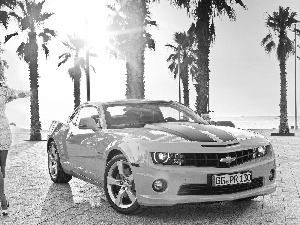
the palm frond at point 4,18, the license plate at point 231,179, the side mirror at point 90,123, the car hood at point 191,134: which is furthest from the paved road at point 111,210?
the palm frond at point 4,18

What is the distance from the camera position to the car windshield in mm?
7246

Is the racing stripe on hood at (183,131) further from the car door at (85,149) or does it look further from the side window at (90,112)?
the side window at (90,112)

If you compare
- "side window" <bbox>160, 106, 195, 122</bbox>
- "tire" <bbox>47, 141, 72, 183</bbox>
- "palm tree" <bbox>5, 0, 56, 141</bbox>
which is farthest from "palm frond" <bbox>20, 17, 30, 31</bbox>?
"side window" <bbox>160, 106, 195, 122</bbox>

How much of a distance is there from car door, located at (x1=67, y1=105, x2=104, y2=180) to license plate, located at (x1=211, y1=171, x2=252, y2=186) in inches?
68.0

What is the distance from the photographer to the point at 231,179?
19.2 ft

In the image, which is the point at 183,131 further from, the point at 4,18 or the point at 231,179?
the point at 4,18

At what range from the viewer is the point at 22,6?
32.2 meters

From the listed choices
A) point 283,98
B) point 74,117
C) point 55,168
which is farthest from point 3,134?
point 283,98

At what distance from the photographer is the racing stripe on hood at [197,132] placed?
19.5ft

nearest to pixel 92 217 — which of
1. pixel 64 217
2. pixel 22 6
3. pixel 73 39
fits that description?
pixel 64 217

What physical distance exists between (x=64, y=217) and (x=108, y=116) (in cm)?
175

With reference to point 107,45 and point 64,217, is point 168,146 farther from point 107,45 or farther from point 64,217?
point 107,45

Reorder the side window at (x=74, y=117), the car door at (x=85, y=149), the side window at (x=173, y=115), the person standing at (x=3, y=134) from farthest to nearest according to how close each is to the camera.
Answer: the side window at (x=74, y=117)
the side window at (x=173, y=115)
the car door at (x=85, y=149)
the person standing at (x=3, y=134)

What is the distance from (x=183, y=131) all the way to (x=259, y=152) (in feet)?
3.29
